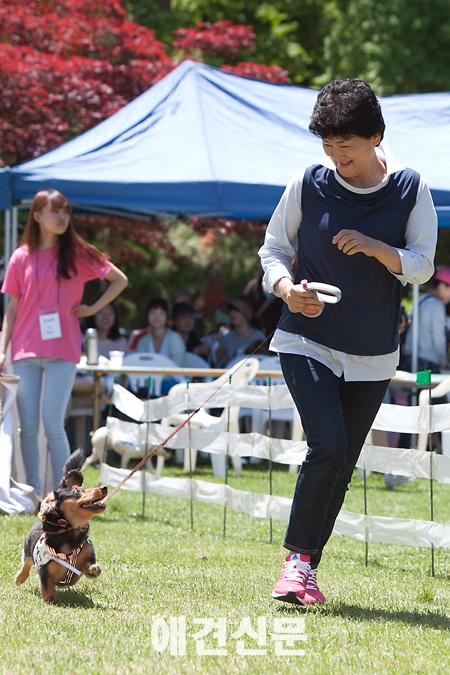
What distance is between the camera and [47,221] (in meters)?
5.81

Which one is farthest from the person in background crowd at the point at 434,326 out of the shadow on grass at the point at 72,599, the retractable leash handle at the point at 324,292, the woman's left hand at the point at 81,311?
the retractable leash handle at the point at 324,292

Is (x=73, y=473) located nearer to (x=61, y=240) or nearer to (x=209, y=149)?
(x=61, y=240)

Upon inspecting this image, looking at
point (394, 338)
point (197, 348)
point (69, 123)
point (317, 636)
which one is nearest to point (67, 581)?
point (317, 636)

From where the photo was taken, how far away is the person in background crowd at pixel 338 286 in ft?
11.3

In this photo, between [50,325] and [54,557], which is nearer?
[54,557]

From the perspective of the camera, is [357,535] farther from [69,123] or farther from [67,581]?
[69,123]

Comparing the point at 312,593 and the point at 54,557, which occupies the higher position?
the point at 54,557

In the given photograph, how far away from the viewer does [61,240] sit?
5.93 m

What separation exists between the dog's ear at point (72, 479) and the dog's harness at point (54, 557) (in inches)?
8.5

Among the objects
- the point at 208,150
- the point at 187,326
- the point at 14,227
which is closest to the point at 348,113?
the point at 208,150

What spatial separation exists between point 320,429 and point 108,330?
6683mm

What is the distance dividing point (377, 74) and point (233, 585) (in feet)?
55.8

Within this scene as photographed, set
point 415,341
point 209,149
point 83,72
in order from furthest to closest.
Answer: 1. point 83,72
2. point 415,341
3. point 209,149

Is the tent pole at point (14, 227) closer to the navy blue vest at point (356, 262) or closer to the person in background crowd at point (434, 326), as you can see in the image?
the person in background crowd at point (434, 326)
